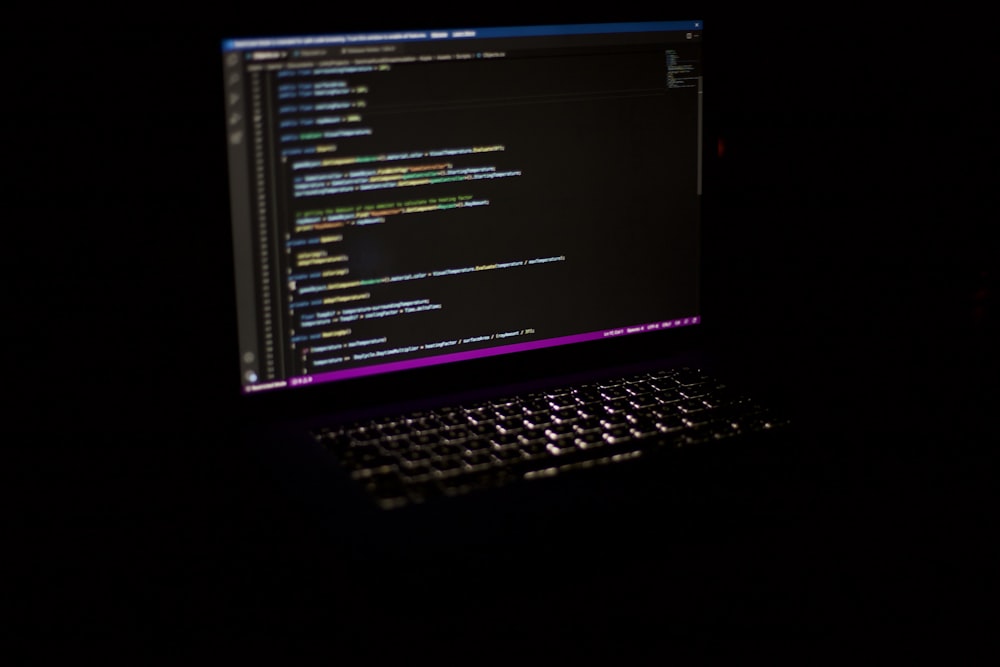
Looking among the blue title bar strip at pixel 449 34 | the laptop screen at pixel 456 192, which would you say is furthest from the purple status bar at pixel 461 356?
the blue title bar strip at pixel 449 34

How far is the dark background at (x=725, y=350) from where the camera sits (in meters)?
0.91

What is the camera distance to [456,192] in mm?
1158

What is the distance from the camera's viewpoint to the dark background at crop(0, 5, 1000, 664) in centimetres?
91

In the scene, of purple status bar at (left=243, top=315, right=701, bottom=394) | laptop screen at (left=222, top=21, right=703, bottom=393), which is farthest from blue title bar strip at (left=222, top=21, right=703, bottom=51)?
purple status bar at (left=243, top=315, right=701, bottom=394)

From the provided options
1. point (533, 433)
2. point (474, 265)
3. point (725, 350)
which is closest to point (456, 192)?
point (474, 265)

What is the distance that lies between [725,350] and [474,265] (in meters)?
0.37

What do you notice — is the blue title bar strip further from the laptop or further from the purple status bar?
the purple status bar

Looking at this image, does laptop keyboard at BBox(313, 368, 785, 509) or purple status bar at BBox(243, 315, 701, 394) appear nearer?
laptop keyboard at BBox(313, 368, 785, 509)

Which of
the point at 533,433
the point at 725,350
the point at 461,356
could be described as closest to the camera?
the point at 533,433

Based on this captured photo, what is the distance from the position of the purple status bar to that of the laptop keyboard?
0.06 metres

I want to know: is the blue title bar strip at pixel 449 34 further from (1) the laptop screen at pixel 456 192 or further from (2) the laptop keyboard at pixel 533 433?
(2) the laptop keyboard at pixel 533 433

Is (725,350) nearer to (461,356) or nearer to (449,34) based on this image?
(461,356)

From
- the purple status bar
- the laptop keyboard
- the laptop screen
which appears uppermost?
the laptop screen

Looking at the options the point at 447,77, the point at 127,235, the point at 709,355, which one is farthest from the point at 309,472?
the point at 709,355
